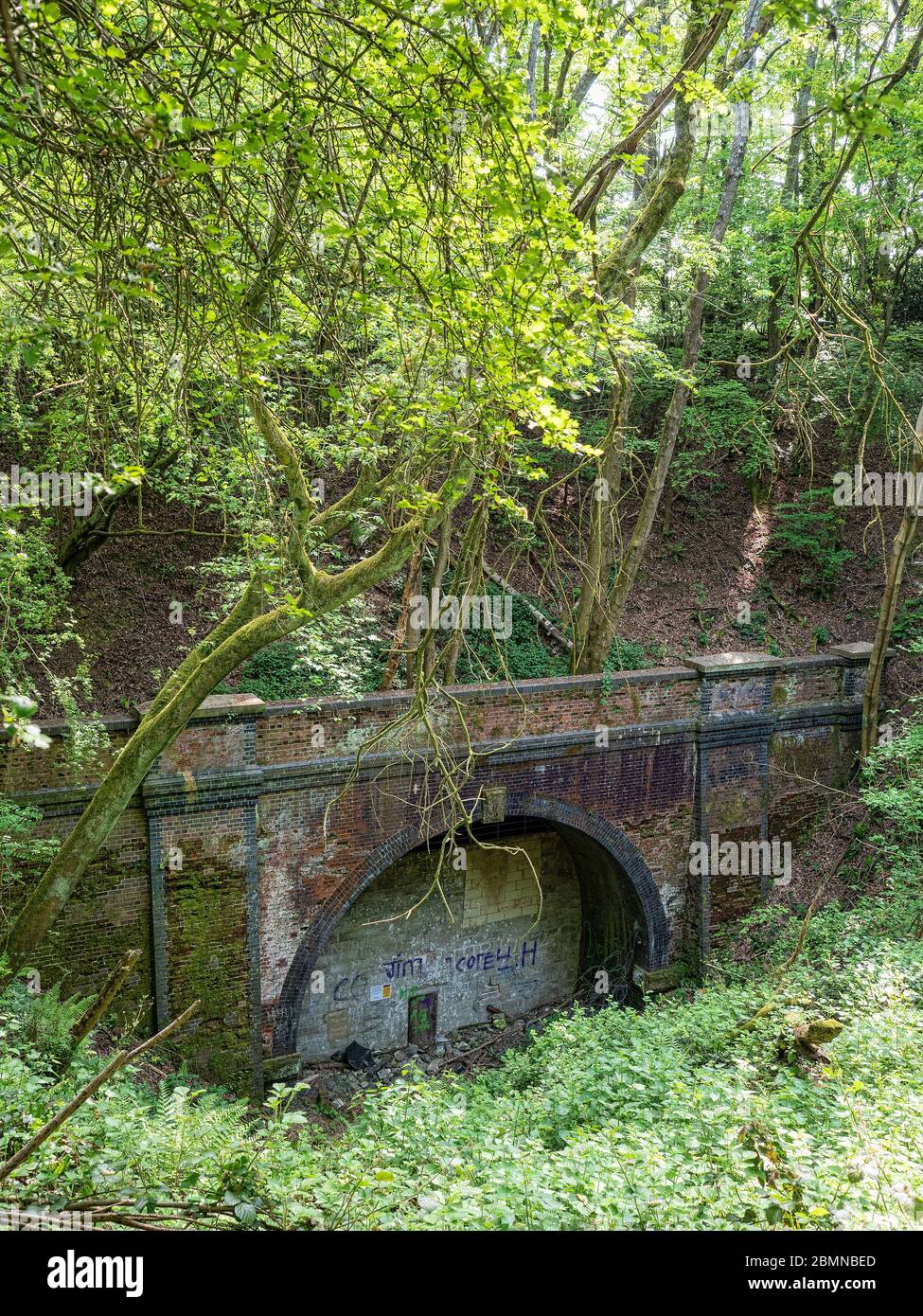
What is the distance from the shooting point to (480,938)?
1137cm

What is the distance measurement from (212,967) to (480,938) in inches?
153

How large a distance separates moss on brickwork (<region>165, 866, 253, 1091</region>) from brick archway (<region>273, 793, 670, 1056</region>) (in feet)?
1.64

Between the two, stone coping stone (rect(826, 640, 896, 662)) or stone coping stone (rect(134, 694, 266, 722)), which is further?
stone coping stone (rect(826, 640, 896, 662))

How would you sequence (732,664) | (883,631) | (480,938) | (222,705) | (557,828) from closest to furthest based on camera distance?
(222,705) < (557,828) < (732,664) < (480,938) < (883,631)

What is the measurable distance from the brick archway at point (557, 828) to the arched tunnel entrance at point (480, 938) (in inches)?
1.0

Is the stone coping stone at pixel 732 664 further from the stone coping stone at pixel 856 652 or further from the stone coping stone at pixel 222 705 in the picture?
the stone coping stone at pixel 222 705

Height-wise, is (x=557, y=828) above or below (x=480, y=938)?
above

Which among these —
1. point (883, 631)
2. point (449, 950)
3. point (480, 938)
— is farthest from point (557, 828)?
point (883, 631)

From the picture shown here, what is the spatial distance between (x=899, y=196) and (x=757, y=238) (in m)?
2.84

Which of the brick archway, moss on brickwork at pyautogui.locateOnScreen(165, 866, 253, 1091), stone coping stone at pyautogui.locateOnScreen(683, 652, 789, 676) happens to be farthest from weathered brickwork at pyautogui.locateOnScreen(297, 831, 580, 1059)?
stone coping stone at pyautogui.locateOnScreen(683, 652, 789, 676)

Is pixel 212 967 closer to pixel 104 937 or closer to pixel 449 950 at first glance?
pixel 104 937

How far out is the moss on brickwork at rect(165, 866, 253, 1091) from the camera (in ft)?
27.3

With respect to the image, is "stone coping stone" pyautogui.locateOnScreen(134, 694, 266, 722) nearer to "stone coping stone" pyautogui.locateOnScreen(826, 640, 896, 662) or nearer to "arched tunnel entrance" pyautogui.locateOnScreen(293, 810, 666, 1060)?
"arched tunnel entrance" pyautogui.locateOnScreen(293, 810, 666, 1060)

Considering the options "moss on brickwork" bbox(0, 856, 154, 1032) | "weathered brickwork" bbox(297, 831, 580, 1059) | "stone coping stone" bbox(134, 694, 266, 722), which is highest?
"stone coping stone" bbox(134, 694, 266, 722)
